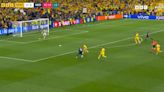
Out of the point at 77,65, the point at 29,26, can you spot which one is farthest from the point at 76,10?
the point at 77,65

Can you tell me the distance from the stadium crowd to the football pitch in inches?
383

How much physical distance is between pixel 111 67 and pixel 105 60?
344cm

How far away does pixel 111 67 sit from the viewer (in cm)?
3650

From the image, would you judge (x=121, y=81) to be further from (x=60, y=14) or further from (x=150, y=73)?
(x=60, y=14)

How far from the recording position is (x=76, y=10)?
84.4 m

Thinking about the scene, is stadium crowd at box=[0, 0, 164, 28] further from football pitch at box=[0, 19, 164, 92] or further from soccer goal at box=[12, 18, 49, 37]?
football pitch at box=[0, 19, 164, 92]

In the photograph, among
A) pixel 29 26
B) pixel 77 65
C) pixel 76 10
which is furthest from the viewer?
pixel 76 10

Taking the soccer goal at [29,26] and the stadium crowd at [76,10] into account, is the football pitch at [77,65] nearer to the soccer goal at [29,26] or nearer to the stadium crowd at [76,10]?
the soccer goal at [29,26]

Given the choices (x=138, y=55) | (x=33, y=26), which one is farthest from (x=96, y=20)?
(x=138, y=55)

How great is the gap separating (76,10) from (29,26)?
77.7 ft

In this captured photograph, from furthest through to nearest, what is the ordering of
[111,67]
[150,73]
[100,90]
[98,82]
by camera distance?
[111,67] < [150,73] < [98,82] < [100,90]

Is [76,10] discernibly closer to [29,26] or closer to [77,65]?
[29,26]

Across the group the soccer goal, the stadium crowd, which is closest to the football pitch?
the soccer goal

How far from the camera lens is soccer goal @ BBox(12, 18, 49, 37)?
59.8 metres
